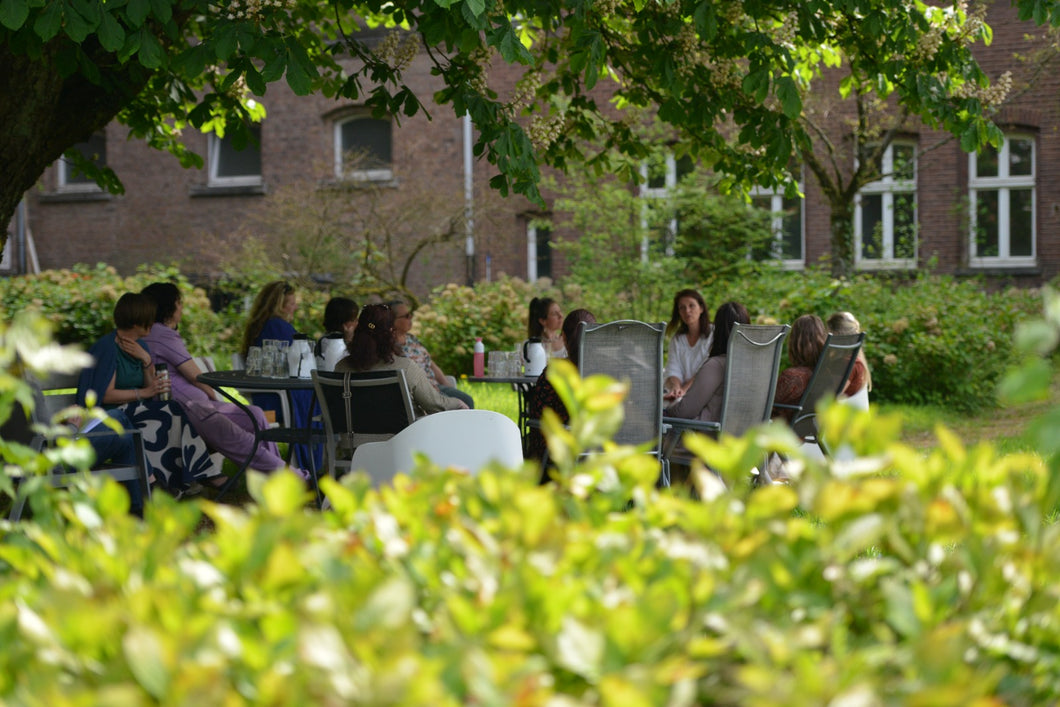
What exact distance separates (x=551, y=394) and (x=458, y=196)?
1198cm

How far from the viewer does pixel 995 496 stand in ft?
5.56

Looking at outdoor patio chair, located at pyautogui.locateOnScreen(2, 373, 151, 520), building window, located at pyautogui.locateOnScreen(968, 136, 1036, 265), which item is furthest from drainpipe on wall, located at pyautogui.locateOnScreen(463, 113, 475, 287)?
outdoor patio chair, located at pyautogui.locateOnScreen(2, 373, 151, 520)

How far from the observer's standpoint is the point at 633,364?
6.01m

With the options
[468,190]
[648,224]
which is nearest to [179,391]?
[648,224]

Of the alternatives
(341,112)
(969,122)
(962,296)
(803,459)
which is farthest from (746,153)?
(341,112)

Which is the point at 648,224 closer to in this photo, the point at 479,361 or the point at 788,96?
the point at 479,361

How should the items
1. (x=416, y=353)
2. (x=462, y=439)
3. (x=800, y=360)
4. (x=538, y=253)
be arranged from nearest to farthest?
1. (x=462, y=439)
2. (x=800, y=360)
3. (x=416, y=353)
4. (x=538, y=253)

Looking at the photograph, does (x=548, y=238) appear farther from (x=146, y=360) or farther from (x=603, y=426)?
(x=603, y=426)

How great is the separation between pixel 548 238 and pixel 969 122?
13871 millimetres

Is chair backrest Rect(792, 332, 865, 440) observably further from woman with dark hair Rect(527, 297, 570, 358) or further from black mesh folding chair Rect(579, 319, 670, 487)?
woman with dark hair Rect(527, 297, 570, 358)

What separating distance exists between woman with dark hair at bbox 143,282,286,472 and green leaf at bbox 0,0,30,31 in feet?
8.25

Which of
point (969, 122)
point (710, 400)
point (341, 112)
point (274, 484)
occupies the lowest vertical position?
point (710, 400)

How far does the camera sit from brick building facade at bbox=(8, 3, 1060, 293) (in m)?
17.8

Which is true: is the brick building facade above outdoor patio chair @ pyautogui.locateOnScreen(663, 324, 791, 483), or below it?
above
